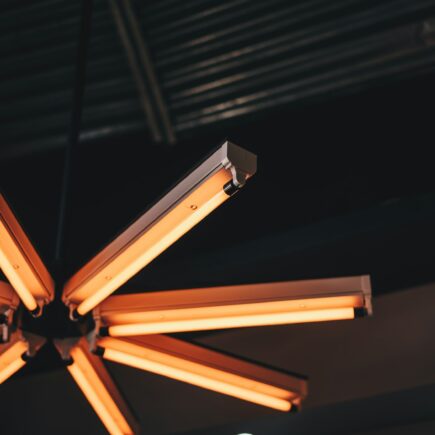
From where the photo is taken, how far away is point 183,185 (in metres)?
1.54

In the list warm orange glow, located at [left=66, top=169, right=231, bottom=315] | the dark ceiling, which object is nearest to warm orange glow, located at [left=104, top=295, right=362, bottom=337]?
warm orange glow, located at [left=66, top=169, right=231, bottom=315]

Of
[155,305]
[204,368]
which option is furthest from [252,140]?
[155,305]

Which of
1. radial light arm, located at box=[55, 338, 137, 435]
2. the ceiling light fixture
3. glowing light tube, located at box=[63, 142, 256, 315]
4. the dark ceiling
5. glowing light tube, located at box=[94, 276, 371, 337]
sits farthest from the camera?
the dark ceiling

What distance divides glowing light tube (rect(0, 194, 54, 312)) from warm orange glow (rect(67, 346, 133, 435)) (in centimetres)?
18

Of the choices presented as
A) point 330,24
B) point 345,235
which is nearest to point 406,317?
point 345,235

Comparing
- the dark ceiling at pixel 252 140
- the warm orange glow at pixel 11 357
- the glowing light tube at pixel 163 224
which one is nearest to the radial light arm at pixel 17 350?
the warm orange glow at pixel 11 357

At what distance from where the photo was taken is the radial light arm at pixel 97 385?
1.89 metres

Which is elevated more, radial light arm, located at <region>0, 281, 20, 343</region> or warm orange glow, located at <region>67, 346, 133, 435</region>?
radial light arm, located at <region>0, 281, 20, 343</region>

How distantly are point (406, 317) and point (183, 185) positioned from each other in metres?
1.81

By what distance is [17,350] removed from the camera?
6.13ft

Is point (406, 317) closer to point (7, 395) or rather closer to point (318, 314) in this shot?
point (318, 314)

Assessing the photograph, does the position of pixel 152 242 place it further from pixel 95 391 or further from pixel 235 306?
pixel 95 391

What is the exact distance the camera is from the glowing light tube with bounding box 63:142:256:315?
4.82 feet

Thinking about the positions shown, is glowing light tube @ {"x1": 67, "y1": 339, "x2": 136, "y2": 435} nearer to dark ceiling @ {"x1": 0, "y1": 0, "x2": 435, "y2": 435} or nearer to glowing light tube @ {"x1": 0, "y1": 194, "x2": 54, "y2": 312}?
glowing light tube @ {"x1": 0, "y1": 194, "x2": 54, "y2": 312}
